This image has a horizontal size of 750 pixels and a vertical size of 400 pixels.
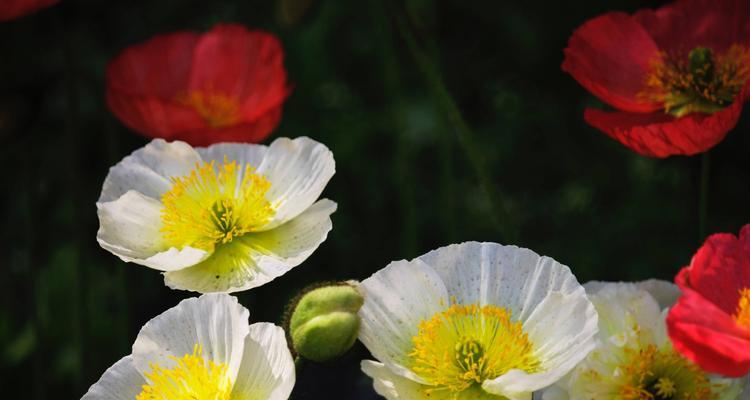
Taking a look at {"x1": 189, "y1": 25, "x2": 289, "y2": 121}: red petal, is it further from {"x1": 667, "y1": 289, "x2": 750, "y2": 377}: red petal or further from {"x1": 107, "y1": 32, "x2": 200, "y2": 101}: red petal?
{"x1": 667, "y1": 289, "x2": 750, "y2": 377}: red petal

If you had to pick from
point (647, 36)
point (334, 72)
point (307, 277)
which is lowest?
point (307, 277)

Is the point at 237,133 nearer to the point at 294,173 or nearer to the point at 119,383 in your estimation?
the point at 294,173

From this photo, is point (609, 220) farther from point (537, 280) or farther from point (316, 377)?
point (537, 280)

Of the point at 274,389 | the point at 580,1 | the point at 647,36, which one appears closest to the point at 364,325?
the point at 274,389

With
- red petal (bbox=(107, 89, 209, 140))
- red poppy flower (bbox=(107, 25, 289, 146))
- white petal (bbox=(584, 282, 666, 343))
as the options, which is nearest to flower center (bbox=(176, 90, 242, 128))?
red poppy flower (bbox=(107, 25, 289, 146))

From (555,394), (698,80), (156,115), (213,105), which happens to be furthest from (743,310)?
(213,105)

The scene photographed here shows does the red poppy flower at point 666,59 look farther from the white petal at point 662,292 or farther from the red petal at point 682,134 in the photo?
the white petal at point 662,292
